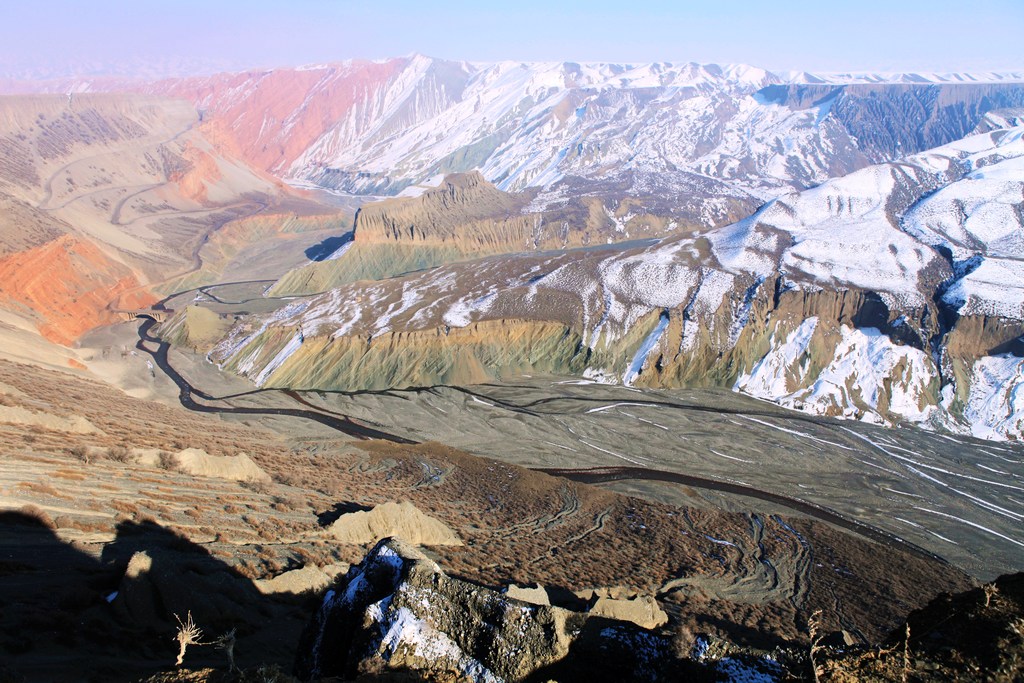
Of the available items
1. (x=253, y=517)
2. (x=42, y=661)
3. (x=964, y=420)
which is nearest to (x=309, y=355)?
(x=253, y=517)

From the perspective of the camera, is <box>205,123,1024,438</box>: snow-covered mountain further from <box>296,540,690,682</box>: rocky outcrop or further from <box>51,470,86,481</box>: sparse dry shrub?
<box>296,540,690,682</box>: rocky outcrop

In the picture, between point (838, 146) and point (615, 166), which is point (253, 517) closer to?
point (615, 166)

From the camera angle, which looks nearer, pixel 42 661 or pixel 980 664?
pixel 980 664

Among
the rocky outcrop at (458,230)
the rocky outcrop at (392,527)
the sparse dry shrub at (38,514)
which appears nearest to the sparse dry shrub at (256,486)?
the rocky outcrop at (392,527)

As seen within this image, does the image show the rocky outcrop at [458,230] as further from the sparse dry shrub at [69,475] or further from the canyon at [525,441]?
the sparse dry shrub at [69,475]

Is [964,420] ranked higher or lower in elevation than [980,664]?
lower
